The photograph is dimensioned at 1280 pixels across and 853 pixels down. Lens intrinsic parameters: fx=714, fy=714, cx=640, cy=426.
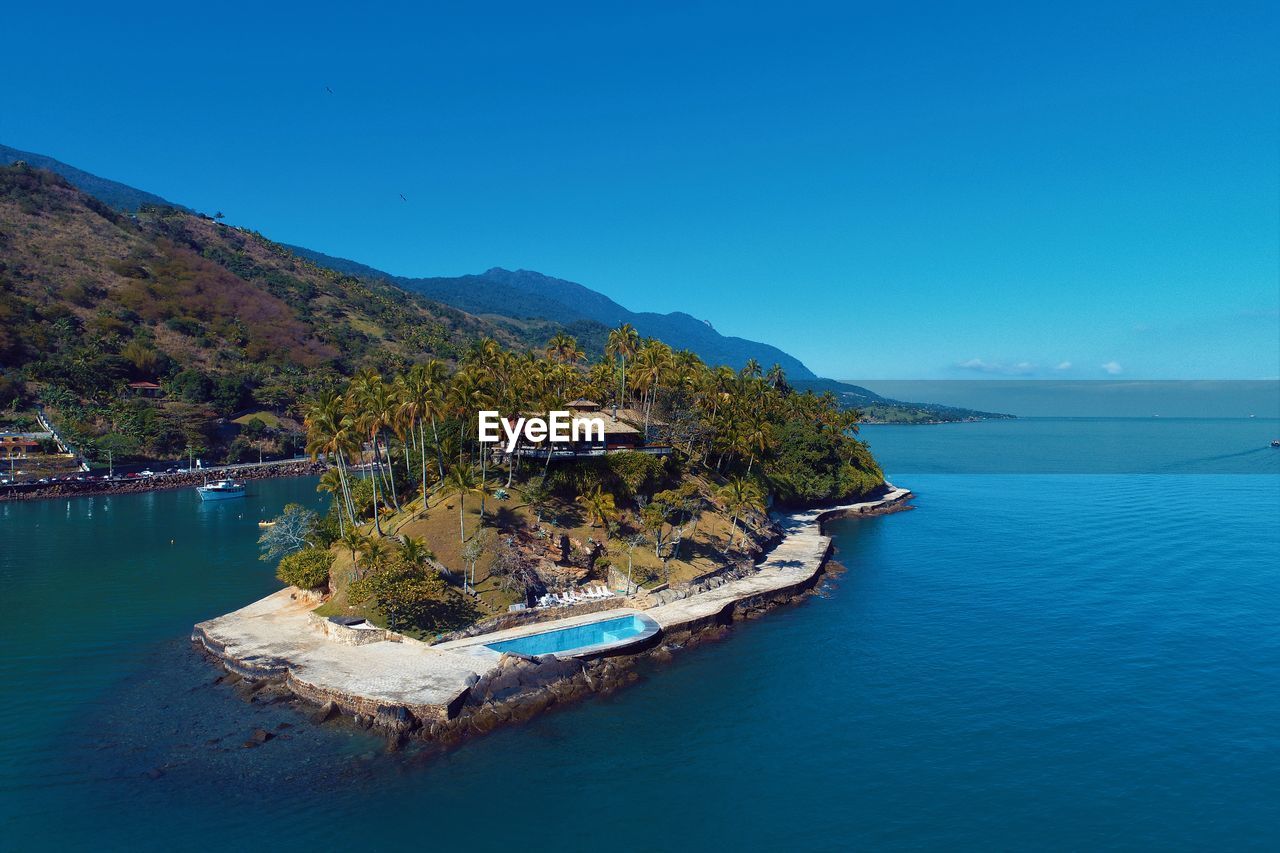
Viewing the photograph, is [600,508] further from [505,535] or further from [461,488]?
[461,488]

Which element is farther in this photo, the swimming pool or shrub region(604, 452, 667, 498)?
shrub region(604, 452, 667, 498)

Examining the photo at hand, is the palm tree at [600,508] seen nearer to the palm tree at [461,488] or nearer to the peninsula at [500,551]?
the peninsula at [500,551]

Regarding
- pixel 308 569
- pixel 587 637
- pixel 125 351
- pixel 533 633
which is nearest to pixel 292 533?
pixel 308 569

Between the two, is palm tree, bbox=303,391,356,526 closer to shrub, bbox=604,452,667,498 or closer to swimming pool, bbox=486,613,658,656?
swimming pool, bbox=486,613,658,656

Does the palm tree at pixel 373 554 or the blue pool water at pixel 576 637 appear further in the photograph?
the palm tree at pixel 373 554

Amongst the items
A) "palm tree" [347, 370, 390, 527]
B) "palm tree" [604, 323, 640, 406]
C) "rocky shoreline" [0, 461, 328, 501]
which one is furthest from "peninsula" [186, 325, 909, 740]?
"rocky shoreline" [0, 461, 328, 501]

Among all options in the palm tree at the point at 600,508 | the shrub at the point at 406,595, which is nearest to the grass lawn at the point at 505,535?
the palm tree at the point at 600,508
